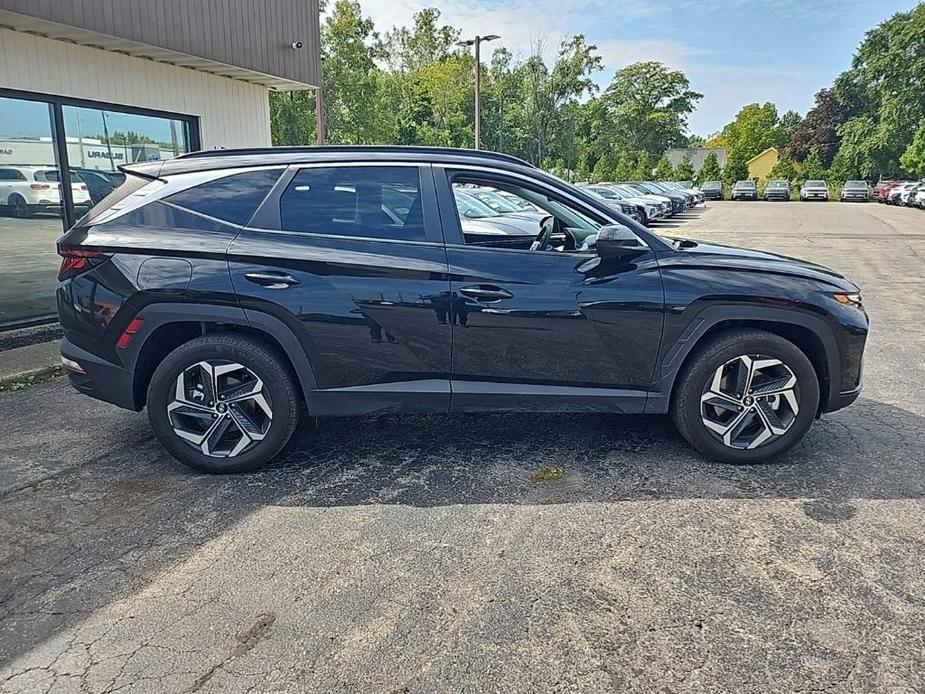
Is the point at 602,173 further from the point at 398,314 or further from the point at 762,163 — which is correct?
the point at 398,314

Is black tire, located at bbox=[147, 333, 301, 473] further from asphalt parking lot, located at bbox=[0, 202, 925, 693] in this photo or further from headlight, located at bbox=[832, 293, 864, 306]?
headlight, located at bbox=[832, 293, 864, 306]

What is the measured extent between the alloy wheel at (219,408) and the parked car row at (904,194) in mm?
42552

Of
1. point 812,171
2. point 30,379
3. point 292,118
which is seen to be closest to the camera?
point 30,379

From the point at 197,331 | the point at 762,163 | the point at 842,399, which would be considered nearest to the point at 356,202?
→ the point at 197,331

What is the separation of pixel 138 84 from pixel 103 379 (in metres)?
5.85

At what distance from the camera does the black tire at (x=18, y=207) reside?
699 cm

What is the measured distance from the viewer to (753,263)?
397 cm

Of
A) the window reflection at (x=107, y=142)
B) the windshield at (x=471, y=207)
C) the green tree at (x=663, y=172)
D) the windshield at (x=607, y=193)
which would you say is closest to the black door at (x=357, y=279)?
A: the windshield at (x=471, y=207)

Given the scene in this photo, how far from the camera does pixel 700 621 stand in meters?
2.61

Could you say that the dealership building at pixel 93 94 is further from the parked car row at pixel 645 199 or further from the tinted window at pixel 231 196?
the parked car row at pixel 645 199

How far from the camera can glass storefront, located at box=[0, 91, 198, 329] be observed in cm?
693

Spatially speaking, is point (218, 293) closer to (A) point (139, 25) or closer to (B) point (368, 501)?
(B) point (368, 501)

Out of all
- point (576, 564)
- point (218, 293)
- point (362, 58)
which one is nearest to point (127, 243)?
point (218, 293)

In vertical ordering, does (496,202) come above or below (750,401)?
above
